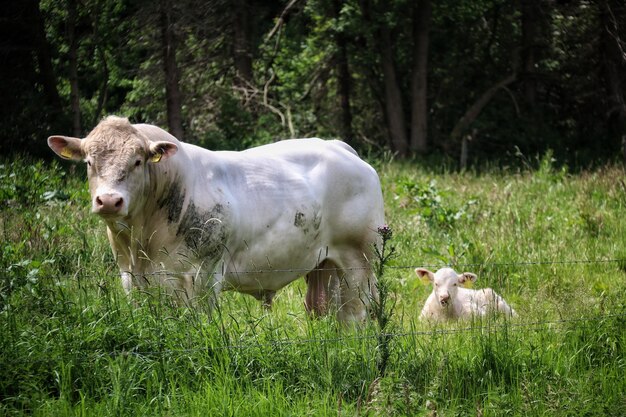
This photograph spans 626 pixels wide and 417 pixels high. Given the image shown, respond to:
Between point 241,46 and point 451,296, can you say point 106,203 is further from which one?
point 241,46

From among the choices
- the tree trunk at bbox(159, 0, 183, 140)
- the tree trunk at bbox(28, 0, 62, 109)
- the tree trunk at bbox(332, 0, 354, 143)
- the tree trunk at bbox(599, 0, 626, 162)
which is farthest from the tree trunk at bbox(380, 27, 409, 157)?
the tree trunk at bbox(28, 0, 62, 109)

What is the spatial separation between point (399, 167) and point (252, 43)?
7719 mm

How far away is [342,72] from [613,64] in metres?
6.90

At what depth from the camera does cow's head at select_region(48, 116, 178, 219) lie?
216 inches

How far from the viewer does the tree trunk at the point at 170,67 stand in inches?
629

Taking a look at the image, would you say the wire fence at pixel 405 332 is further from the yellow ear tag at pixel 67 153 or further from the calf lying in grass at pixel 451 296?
the yellow ear tag at pixel 67 153

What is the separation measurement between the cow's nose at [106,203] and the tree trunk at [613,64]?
16.1 meters

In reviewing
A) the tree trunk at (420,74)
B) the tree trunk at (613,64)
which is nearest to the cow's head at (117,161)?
the tree trunk at (420,74)

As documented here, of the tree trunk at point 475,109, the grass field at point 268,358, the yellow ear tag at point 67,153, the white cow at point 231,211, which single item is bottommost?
the tree trunk at point 475,109

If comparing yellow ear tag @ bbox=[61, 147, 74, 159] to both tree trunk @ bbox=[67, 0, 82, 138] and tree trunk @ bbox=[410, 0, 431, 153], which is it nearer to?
tree trunk @ bbox=[67, 0, 82, 138]

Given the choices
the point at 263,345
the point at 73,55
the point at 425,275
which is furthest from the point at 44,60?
the point at 263,345

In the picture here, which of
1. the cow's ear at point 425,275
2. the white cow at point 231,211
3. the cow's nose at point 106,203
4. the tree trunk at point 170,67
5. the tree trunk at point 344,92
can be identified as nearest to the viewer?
the cow's nose at point 106,203

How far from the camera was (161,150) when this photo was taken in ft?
19.2

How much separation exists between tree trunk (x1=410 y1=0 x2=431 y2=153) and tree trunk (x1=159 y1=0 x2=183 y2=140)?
638 cm
